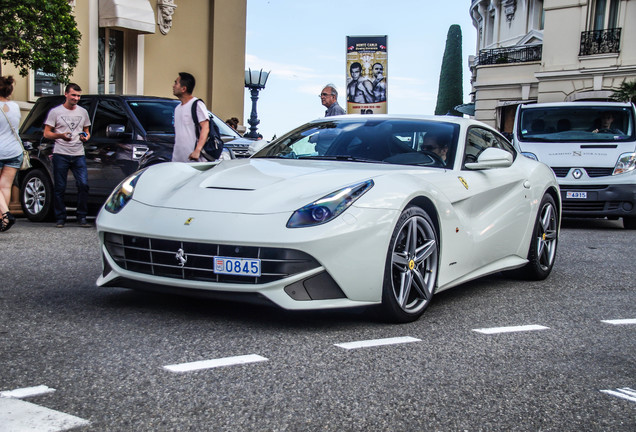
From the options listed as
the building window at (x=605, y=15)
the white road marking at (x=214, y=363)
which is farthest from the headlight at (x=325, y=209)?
the building window at (x=605, y=15)

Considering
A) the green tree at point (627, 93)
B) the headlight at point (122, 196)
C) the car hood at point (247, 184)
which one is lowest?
the headlight at point (122, 196)

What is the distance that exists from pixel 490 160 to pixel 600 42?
94.1 feet

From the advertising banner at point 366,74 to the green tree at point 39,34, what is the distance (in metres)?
5.91

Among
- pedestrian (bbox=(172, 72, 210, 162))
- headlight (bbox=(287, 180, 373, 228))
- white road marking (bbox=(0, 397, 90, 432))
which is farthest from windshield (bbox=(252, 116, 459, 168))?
white road marking (bbox=(0, 397, 90, 432))

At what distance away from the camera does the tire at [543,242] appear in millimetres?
6398

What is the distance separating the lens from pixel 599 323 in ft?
16.0

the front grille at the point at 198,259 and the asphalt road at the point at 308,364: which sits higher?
the front grille at the point at 198,259

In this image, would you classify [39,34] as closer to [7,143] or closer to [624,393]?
[7,143]

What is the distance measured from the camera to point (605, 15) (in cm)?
Answer: 3178

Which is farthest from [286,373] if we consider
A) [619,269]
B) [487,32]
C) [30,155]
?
[487,32]

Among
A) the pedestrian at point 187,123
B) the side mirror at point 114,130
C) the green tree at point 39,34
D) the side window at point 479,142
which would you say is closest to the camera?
the side window at point 479,142

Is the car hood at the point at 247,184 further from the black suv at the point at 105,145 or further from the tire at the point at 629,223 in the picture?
the tire at the point at 629,223

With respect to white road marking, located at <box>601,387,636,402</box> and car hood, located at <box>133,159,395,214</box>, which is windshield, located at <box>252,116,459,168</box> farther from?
white road marking, located at <box>601,387,636,402</box>

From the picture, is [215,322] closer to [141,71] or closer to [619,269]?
[619,269]
